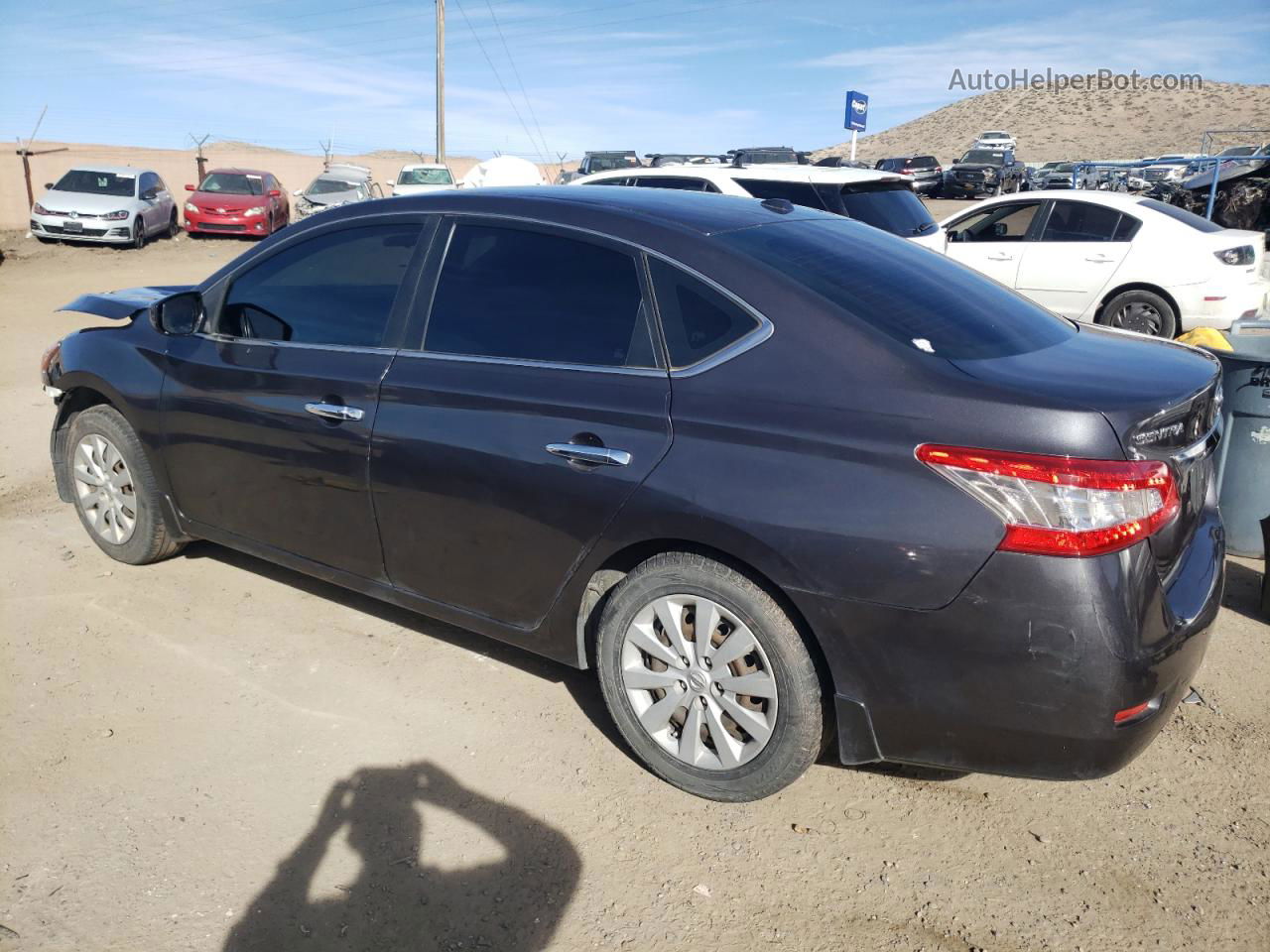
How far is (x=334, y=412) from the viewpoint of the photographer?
3.70m

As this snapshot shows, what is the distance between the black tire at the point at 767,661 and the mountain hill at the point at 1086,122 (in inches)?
3014

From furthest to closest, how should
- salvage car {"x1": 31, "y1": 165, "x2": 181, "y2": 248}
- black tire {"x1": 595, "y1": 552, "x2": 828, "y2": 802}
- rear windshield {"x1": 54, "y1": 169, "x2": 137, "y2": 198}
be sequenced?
rear windshield {"x1": 54, "y1": 169, "x2": 137, "y2": 198} → salvage car {"x1": 31, "y1": 165, "x2": 181, "y2": 248} → black tire {"x1": 595, "y1": 552, "x2": 828, "y2": 802}

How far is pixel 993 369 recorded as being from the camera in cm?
274

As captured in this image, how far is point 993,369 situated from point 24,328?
12360 mm

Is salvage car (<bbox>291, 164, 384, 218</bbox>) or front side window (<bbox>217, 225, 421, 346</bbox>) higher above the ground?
salvage car (<bbox>291, 164, 384, 218</bbox>)

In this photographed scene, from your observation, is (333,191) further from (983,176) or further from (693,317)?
(983,176)

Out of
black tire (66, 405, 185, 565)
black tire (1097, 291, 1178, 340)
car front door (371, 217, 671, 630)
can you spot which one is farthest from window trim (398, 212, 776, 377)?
black tire (1097, 291, 1178, 340)

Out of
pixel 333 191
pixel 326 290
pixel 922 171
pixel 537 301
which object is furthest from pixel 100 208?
pixel 922 171

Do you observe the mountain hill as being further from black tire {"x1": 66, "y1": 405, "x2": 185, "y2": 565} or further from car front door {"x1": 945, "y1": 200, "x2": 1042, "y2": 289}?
black tire {"x1": 66, "y1": 405, "x2": 185, "y2": 565}

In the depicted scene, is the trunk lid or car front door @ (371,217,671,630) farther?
car front door @ (371,217,671,630)

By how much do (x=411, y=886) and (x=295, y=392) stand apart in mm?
1889

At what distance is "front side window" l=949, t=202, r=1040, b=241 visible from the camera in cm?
1091

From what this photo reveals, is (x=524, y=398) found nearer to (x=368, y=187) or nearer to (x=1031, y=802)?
(x=1031, y=802)

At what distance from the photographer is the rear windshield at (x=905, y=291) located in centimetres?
291
